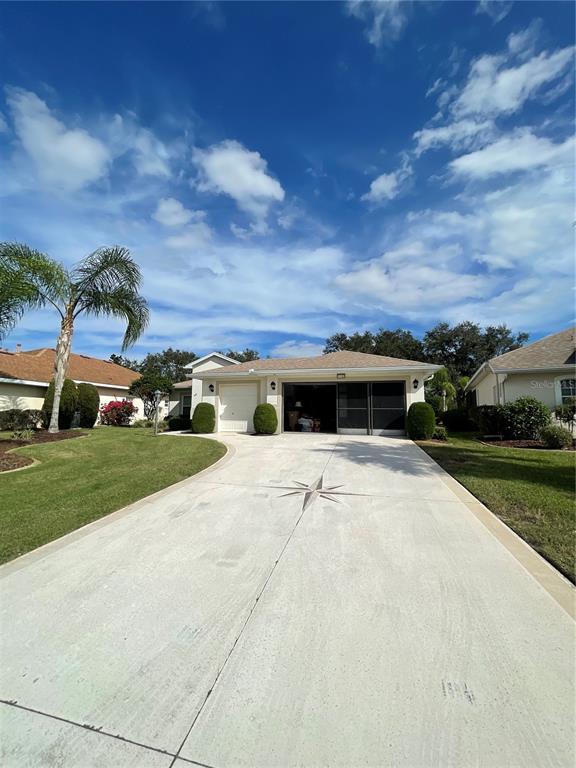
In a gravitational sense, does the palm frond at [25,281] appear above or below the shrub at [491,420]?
above

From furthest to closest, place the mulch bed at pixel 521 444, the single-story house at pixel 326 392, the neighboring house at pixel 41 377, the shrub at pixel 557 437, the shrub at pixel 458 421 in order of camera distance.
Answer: the shrub at pixel 458 421, the neighboring house at pixel 41 377, the single-story house at pixel 326 392, the mulch bed at pixel 521 444, the shrub at pixel 557 437

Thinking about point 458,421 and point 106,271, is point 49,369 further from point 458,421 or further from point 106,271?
point 458,421

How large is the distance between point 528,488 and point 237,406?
11.9 metres

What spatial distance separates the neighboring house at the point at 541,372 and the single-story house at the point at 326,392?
118 inches

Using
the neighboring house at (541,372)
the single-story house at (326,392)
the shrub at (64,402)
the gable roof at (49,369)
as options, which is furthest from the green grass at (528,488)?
the gable roof at (49,369)

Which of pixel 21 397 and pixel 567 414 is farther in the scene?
pixel 21 397

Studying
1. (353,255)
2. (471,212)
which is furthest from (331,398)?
(471,212)

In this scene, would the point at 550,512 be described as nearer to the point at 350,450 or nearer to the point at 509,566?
the point at 509,566

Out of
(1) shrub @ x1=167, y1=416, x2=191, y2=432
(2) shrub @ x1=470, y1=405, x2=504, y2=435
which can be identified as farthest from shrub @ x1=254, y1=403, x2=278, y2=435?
(2) shrub @ x1=470, y1=405, x2=504, y2=435

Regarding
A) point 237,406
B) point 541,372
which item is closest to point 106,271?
point 237,406

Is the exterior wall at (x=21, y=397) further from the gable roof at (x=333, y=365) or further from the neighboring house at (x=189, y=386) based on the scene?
the gable roof at (x=333, y=365)

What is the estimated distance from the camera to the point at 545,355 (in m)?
13.7

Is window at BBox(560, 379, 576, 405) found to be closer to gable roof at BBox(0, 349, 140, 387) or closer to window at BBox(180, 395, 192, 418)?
window at BBox(180, 395, 192, 418)

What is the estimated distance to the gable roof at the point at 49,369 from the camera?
16.5 meters
